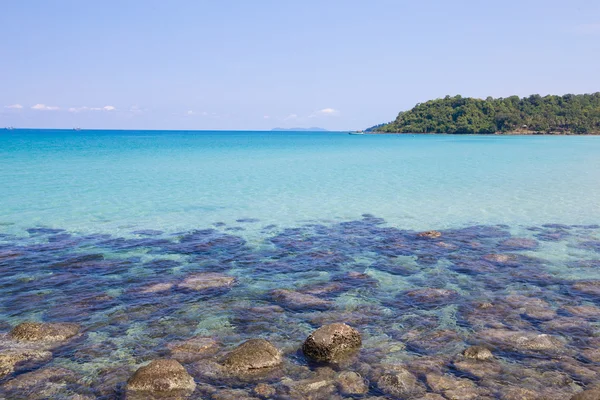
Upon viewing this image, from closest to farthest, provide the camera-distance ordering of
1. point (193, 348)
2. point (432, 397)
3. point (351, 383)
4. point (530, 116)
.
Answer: point (432, 397)
point (351, 383)
point (193, 348)
point (530, 116)

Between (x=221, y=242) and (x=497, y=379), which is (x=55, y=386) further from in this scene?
(x=221, y=242)

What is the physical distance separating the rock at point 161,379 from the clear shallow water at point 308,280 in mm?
316

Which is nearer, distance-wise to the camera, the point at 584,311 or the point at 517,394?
the point at 517,394

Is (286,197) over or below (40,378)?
over

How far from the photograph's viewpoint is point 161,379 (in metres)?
7.71

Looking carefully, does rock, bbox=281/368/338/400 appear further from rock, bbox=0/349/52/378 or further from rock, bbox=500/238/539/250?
rock, bbox=500/238/539/250

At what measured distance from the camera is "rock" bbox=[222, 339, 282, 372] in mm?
8305

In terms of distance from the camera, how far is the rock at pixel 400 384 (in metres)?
7.57

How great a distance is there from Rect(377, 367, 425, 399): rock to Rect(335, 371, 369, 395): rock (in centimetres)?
29

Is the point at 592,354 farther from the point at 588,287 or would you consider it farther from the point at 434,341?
the point at 588,287

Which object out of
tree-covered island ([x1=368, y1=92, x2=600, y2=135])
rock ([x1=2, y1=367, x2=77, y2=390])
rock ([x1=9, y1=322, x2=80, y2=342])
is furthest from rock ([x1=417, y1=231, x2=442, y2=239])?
tree-covered island ([x1=368, y1=92, x2=600, y2=135])

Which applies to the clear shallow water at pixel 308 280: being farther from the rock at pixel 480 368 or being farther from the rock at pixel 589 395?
the rock at pixel 589 395

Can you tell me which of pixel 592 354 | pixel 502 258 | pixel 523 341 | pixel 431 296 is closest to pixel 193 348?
pixel 431 296

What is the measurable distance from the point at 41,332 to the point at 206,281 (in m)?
4.28
